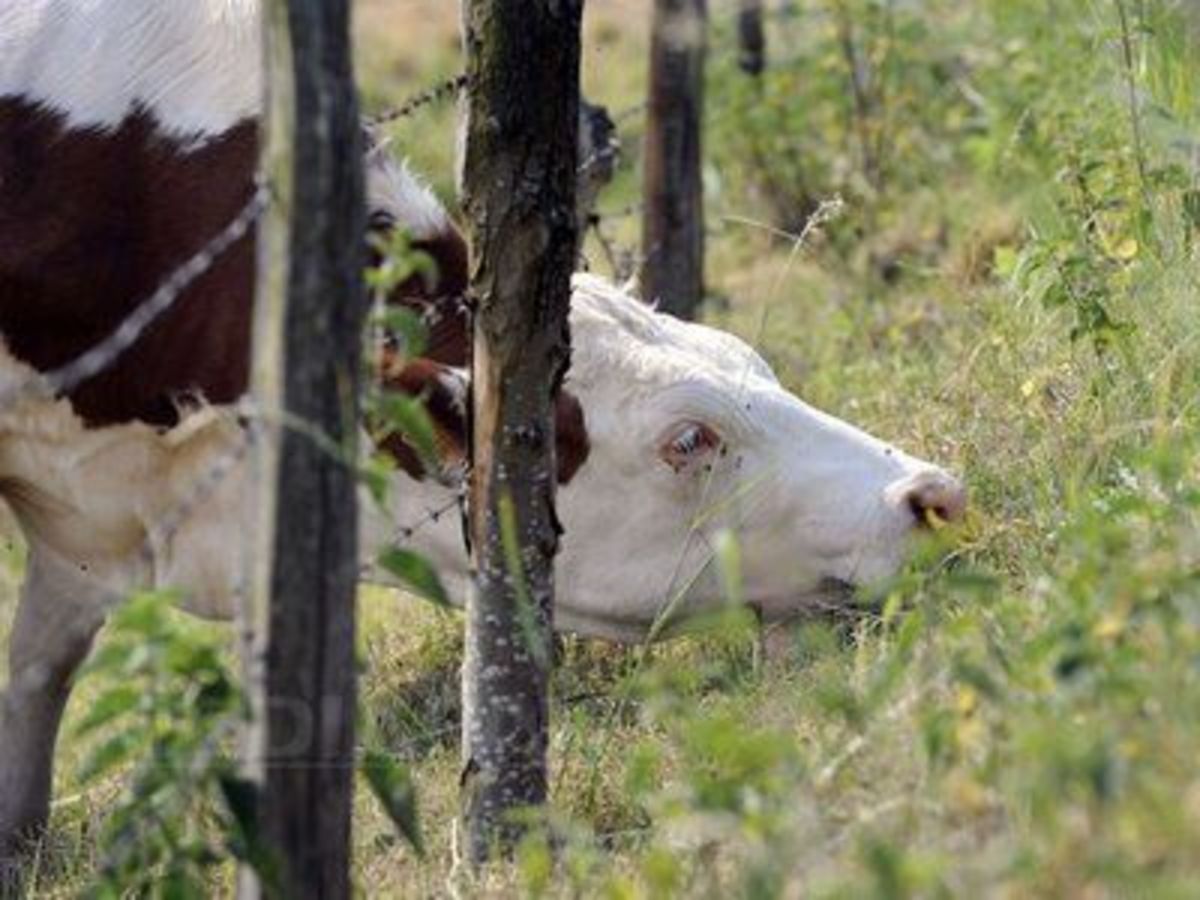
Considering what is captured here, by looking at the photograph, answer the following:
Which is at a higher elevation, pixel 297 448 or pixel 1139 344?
pixel 1139 344

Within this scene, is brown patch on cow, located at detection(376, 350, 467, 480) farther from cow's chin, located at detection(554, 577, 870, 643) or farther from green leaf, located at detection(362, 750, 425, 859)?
green leaf, located at detection(362, 750, 425, 859)

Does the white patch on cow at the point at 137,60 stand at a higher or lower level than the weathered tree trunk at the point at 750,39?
lower

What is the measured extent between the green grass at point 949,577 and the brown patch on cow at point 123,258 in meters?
0.79

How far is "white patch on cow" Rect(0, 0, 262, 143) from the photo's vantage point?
5.94 m

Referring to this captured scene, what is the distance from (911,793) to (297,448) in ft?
3.09

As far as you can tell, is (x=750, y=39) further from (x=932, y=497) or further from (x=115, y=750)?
(x=115, y=750)

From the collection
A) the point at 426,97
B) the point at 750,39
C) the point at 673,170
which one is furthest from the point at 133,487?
the point at 750,39

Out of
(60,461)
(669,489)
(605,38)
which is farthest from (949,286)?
(60,461)

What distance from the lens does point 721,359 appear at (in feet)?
20.1

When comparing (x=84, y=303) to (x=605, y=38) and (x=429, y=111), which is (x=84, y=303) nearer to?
(x=605, y=38)

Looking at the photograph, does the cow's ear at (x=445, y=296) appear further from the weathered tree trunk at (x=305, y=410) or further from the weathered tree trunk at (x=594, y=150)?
the weathered tree trunk at (x=305, y=410)

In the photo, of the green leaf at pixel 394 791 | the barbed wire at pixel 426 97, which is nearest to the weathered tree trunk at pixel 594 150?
the barbed wire at pixel 426 97

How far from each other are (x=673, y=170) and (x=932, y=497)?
8.67 ft

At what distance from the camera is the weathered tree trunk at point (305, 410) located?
12.6 feet
